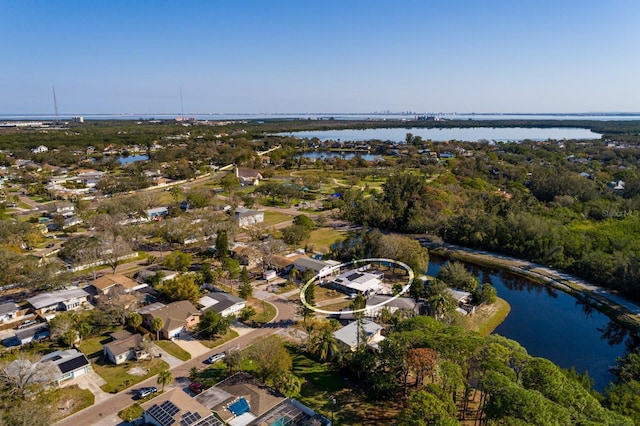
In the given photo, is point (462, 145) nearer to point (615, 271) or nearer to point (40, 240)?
point (615, 271)

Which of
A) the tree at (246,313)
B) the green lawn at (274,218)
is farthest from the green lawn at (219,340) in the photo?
the green lawn at (274,218)

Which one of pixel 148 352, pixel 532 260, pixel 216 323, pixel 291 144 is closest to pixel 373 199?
pixel 532 260

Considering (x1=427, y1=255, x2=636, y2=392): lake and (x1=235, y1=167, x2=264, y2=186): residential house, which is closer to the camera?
(x1=427, y1=255, x2=636, y2=392): lake

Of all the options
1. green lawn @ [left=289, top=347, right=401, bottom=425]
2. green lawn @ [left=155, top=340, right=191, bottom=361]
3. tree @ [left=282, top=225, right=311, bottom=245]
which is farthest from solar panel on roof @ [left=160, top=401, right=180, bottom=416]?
tree @ [left=282, top=225, right=311, bottom=245]

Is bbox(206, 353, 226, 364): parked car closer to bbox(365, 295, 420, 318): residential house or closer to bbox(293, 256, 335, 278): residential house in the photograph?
bbox(365, 295, 420, 318): residential house

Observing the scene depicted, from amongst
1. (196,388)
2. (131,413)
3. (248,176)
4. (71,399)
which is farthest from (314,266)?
(248,176)

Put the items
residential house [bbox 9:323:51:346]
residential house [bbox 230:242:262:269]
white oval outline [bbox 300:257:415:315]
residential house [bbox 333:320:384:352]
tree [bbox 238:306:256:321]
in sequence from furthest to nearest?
1. residential house [bbox 230:242:262:269]
2. white oval outline [bbox 300:257:415:315]
3. tree [bbox 238:306:256:321]
4. residential house [bbox 9:323:51:346]
5. residential house [bbox 333:320:384:352]
